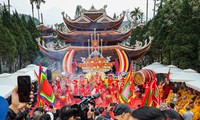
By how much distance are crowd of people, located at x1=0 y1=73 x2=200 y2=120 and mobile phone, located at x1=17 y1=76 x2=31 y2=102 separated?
1.8 inches

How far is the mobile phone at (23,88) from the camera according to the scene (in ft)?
6.84

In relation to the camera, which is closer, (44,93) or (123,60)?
(44,93)

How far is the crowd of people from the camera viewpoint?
6.79ft

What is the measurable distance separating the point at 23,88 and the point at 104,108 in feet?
24.2

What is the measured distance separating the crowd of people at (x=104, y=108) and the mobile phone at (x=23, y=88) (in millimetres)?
45

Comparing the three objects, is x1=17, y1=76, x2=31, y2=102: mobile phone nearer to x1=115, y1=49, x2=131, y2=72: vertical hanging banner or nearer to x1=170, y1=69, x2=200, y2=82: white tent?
x1=170, y1=69, x2=200, y2=82: white tent

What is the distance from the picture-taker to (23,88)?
214cm

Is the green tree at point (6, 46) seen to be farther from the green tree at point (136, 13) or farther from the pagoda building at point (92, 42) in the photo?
the green tree at point (136, 13)

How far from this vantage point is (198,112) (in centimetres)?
749

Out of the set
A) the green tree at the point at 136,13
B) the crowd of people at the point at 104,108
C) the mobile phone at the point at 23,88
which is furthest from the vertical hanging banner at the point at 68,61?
the green tree at the point at 136,13

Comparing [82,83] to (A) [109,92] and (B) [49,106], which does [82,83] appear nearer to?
(A) [109,92]

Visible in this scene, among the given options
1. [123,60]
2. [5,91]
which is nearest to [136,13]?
[123,60]

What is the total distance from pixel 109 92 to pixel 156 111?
1205 centimetres

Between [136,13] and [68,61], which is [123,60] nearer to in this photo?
[68,61]
